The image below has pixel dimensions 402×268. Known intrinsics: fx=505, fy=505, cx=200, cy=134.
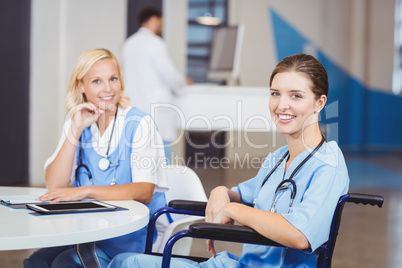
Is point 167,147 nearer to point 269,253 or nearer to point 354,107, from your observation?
point 269,253

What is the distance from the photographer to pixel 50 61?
5074mm

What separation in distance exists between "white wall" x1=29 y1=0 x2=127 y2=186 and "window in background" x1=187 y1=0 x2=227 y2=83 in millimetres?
3088

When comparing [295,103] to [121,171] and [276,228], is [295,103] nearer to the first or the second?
[276,228]

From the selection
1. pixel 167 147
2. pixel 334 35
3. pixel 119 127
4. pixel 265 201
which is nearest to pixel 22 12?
pixel 167 147

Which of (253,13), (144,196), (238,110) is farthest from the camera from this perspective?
(253,13)

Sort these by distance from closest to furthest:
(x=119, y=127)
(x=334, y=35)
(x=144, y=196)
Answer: (x=144, y=196) < (x=119, y=127) < (x=334, y=35)

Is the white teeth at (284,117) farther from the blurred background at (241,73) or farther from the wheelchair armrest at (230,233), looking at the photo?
the wheelchair armrest at (230,233)

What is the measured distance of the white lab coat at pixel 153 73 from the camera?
4039 mm

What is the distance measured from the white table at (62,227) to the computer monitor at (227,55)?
8.92ft

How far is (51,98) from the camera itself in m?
5.12

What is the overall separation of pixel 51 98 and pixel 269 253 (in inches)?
166

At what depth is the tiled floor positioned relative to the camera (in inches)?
112

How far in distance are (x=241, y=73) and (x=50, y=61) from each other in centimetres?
208

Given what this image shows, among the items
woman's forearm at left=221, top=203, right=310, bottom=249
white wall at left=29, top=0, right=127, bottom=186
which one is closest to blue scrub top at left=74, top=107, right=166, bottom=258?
woman's forearm at left=221, top=203, right=310, bottom=249
